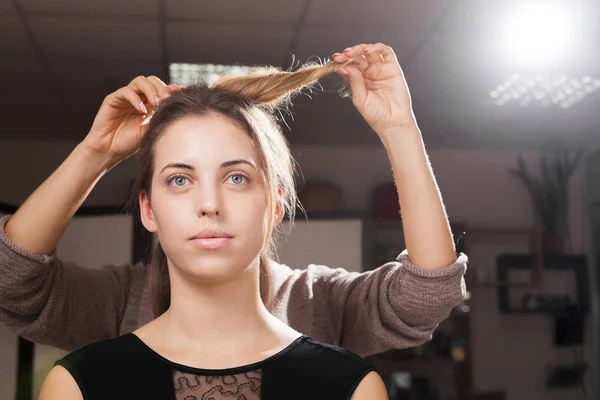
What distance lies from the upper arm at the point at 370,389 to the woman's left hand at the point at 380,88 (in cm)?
39

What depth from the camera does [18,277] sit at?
4.16 feet

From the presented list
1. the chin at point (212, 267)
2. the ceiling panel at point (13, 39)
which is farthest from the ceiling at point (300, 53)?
the chin at point (212, 267)

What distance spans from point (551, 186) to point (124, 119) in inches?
42.1

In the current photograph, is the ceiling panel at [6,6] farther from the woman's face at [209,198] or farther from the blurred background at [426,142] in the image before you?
the woman's face at [209,198]

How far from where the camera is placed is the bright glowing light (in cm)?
184

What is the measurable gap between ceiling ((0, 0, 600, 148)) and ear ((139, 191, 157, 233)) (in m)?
0.56

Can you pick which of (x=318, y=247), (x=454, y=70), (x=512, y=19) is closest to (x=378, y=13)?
(x=454, y=70)

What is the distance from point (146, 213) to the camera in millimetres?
1155

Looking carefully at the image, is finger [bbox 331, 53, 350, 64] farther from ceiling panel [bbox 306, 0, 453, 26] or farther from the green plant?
the green plant

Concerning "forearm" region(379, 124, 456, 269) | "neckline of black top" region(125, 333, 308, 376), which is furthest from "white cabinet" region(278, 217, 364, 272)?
"neckline of black top" region(125, 333, 308, 376)

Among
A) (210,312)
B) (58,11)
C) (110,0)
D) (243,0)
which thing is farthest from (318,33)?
(210,312)

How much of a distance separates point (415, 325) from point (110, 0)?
998 millimetres

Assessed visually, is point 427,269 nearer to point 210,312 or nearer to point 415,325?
point 415,325

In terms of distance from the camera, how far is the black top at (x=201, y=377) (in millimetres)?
1074
